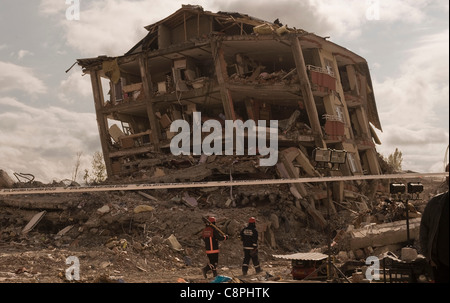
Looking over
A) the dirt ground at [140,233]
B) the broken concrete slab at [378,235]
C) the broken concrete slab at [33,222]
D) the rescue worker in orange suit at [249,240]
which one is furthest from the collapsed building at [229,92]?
the rescue worker in orange suit at [249,240]

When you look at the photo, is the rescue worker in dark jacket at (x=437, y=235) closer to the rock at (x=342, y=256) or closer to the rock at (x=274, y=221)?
the rock at (x=342, y=256)

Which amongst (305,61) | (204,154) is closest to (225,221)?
(204,154)

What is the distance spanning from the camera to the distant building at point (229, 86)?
29.0m

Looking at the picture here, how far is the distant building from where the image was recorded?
29.0 m

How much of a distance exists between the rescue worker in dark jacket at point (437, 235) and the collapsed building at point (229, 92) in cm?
1902

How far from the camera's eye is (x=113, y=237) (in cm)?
1864

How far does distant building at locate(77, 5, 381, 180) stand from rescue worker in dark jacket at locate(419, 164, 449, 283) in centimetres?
2012

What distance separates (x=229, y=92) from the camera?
29.0 meters

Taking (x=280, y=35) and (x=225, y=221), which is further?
(x=280, y=35)

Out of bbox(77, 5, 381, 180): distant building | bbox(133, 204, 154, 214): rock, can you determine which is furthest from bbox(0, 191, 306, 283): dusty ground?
bbox(77, 5, 381, 180): distant building

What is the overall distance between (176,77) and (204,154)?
5985 millimetres

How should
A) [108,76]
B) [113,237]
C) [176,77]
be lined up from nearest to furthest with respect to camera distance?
[113,237] < [176,77] < [108,76]

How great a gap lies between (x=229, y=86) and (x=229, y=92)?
35cm
